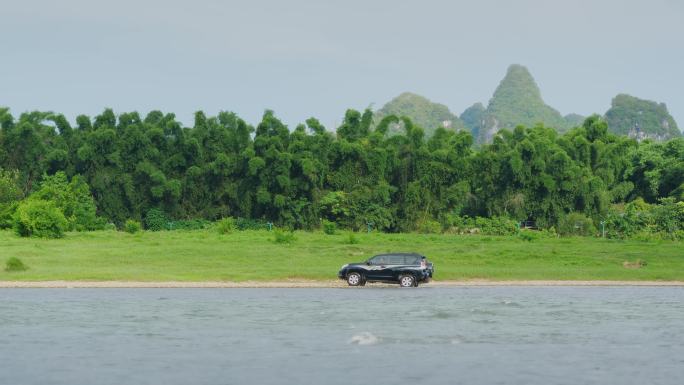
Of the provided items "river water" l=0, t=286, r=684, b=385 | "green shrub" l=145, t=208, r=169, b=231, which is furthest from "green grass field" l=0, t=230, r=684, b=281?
"green shrub" l=145, t=208, r=169, b=231

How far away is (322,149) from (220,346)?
6529 cm

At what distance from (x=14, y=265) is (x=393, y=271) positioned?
821 inches

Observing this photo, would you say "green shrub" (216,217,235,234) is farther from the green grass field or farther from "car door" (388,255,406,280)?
"car door" (388,255,406,280)

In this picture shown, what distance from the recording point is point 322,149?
90.1 metres

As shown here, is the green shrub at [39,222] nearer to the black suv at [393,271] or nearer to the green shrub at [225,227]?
the green shrub at [225,227]

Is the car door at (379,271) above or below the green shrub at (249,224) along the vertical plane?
below

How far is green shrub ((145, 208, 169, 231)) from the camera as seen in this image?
8612 centimetres

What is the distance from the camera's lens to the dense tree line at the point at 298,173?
86.4 m

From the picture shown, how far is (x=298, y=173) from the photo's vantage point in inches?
3460

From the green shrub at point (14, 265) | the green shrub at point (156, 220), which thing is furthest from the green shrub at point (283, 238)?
the green shrub at point (156, 220)

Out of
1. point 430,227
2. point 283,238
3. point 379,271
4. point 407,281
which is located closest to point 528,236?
point 430,227

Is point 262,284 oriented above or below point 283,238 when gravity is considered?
below

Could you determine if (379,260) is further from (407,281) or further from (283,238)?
(283,238)

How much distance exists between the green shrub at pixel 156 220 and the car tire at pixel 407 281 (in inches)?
1711
